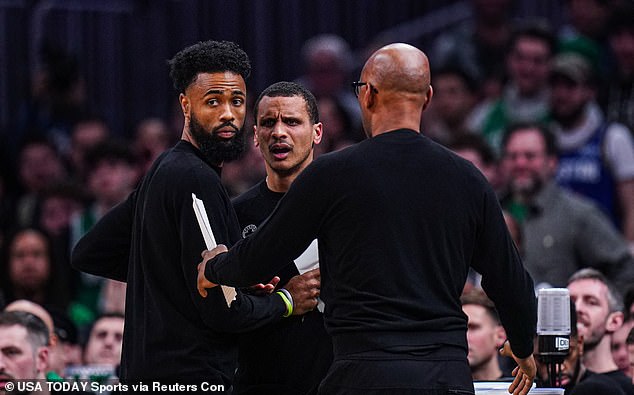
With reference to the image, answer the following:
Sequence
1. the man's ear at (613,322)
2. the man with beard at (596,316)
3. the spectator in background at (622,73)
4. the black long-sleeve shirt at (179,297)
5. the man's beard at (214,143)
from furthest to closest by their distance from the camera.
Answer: the spectator in background at (622,73) < the man's ear at (613,322) < the man with beard at (596,316) < the man's beard at (214,143) < the black long-sleeve shirt at (179,297)

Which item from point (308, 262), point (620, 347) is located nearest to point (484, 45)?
point (620, 347)

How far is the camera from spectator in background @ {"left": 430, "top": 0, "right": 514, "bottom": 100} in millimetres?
11156

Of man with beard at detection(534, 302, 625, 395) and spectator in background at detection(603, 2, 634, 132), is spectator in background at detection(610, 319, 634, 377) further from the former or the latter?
spectator in background at detection(603, 2, 634, 132)

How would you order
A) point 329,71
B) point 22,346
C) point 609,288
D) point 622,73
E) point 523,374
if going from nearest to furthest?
1. point 523,374
2. point 22,346
3. point 609,288
4. point 622,73
5. point 329,71

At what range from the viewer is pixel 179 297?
16.9ft

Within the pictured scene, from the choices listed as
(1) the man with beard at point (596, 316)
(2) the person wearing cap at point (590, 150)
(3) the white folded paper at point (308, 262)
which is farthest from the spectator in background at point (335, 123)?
(3) the white folded paper at point (308, 262)

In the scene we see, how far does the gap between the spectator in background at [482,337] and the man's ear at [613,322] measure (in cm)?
53

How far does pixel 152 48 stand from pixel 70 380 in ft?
17.0

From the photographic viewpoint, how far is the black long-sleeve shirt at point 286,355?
5672 millimetres

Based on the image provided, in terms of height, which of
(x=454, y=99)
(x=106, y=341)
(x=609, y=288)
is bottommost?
(x=106, y=341)

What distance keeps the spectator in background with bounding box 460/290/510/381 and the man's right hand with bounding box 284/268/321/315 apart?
5.45 ft

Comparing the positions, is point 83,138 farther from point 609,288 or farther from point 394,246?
point 394,246

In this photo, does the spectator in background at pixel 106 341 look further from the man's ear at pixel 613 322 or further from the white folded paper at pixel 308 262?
the man's ear at pixel 613 322

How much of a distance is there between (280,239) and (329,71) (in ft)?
21.7
